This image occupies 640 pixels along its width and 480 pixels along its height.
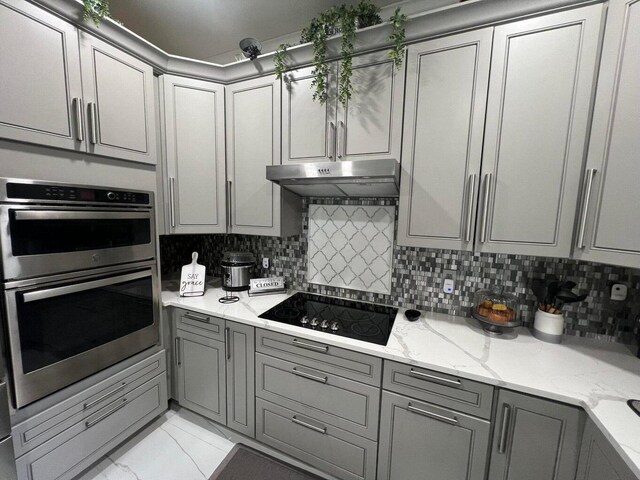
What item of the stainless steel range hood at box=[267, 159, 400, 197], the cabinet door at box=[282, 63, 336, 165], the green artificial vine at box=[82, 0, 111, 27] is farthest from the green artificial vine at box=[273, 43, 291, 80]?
the green artificial vine at box=[82, 0, 111, 27]

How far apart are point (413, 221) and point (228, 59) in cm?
213

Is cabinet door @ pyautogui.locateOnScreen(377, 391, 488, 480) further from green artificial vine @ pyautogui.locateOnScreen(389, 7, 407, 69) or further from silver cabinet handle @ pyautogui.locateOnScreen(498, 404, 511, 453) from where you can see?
green artificial vine @ pyautogui.locateOnScreen(389, 7, 407, 69)

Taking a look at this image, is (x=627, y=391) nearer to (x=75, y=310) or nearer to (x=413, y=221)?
(x=413, y=221)

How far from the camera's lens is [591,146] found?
3.56ft

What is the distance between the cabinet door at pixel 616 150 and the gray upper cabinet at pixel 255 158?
154 cm

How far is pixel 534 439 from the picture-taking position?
3.34 ft

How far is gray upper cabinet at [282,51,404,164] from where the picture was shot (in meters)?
1.42

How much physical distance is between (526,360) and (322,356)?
92cm

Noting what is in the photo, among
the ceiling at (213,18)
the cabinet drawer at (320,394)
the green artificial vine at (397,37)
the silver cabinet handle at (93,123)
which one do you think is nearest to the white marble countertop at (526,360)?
the cabinet drawer at (320,394)

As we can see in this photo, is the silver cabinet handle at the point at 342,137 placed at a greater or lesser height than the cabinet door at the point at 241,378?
greater

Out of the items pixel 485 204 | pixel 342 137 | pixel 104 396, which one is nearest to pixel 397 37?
pixel 342 137

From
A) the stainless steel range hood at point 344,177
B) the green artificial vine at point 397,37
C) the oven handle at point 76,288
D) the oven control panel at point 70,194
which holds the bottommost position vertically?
the oven handle at point 76,288

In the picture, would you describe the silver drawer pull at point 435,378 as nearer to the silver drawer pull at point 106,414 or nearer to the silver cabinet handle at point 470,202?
the silver cabinet handle at point 470,202

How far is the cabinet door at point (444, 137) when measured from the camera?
126cm
